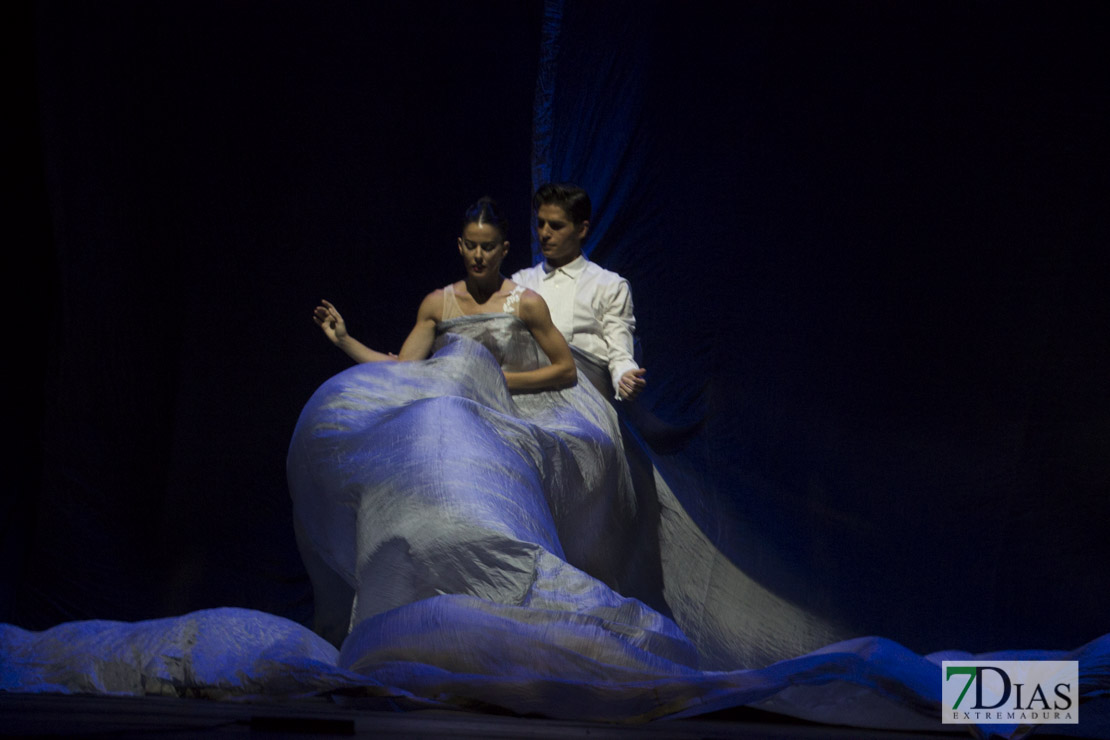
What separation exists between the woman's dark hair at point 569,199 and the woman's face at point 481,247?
31cm

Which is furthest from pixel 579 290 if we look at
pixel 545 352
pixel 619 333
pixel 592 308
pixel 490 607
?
pixel 490 607

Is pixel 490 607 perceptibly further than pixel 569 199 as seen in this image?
No

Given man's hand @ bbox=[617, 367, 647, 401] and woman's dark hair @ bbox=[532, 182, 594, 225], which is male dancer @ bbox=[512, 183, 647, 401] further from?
man's hand @ bbox=[617, 367, 647, 401]

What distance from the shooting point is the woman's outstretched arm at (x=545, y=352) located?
2.04 meters

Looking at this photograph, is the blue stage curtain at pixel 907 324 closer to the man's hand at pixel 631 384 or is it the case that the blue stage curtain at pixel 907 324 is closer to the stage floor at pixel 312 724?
the man's hand at pixel 631 384

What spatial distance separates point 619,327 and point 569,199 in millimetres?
308

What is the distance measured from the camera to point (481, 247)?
2.03m

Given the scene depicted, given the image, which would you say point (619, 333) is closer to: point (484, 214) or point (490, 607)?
point (484, 214)

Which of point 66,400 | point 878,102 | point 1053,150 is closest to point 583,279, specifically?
point 878,102

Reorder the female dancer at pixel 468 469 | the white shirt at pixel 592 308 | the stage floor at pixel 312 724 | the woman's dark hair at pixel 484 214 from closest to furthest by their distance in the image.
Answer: the stage floor at pixel 312 724 → the female dancer at pixel 468 469 → the woman's dark hair at pixel 484 214 → the white shirt at pixel 592 308

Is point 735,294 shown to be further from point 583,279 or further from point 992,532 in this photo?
point 992,532

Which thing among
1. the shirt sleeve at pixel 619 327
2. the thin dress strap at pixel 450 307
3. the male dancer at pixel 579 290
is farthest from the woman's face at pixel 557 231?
the thin dress strap at pixel 450 307

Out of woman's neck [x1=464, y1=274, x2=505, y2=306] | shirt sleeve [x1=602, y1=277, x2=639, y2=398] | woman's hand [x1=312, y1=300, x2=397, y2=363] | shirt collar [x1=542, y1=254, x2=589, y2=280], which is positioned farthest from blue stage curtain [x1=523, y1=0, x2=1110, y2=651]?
woman's hand [x1=312, y1=300, x2=397, y2=363]

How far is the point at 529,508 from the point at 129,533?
122cm
